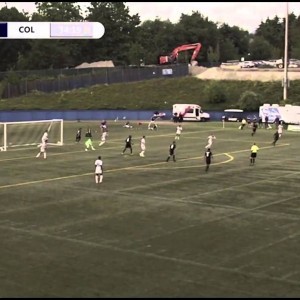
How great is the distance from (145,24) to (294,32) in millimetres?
39570

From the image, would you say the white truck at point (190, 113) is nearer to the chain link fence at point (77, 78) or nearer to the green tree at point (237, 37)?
the chain link fence at point (77, 78)

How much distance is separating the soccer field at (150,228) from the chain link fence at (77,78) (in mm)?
59256

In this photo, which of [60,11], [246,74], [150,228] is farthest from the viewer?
[60,11]

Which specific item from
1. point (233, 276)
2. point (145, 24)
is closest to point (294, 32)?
point (145, 24)

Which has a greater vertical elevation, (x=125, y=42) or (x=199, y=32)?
(x=199, y=32)

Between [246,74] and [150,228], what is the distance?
7802 centimetres

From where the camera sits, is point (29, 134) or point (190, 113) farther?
point (190, 113)

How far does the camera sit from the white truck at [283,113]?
68500mm

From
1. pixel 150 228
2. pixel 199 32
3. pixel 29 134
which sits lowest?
pixel 150 228

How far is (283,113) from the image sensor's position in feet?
230

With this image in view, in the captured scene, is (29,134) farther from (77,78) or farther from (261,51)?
(261,51)

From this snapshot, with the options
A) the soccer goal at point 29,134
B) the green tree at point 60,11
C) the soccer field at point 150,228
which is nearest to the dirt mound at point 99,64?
the green tree at point 60,11

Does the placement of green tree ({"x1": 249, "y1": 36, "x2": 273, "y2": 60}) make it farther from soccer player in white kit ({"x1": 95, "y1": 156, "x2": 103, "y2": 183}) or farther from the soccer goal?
soccer player in white kit ({"x1": 95, "y1": 156, "x2": 103, "y2": 183})
